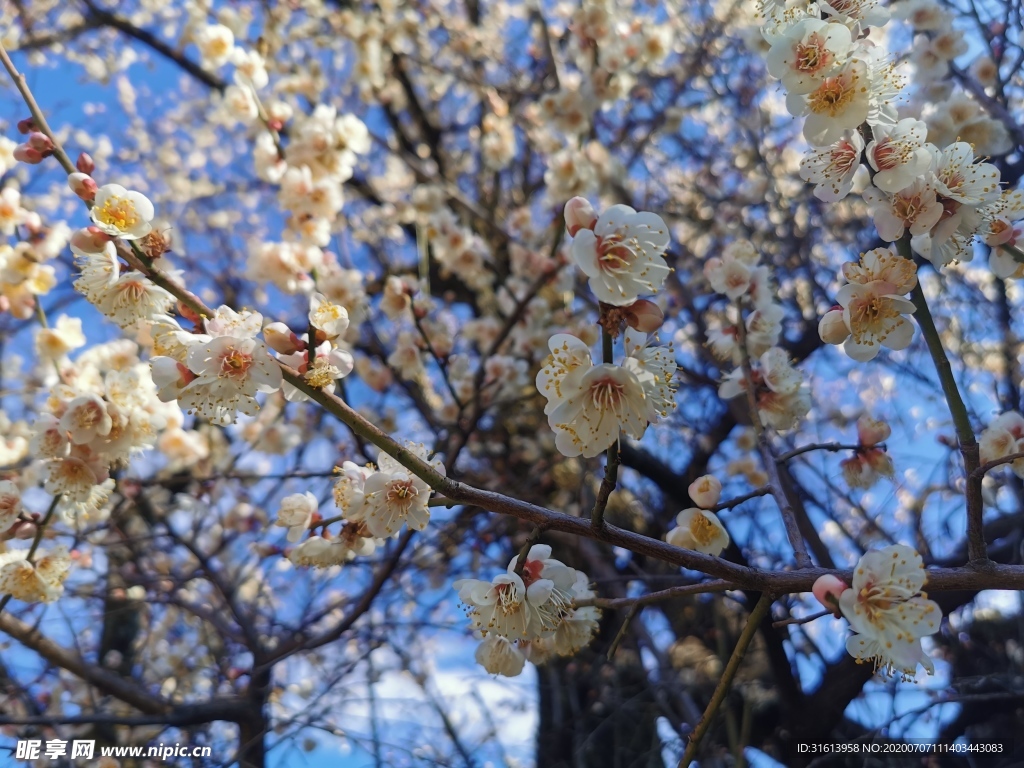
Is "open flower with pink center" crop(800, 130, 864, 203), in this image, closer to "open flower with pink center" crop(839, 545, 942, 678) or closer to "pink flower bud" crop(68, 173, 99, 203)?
"open flower with pink center" crop(839, 545, 942, 678)

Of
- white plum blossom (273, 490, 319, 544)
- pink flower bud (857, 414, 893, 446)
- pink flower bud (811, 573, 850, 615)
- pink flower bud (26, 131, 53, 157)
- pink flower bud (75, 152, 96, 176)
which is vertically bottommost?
pink flower bud (811, 573, 850, 615)

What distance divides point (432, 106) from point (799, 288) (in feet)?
10.4

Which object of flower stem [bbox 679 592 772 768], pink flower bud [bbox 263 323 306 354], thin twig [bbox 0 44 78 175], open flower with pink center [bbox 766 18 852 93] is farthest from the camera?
thin twig [bbox 0 44 78 175]

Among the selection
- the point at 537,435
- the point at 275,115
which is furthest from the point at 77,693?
the point at 275,115

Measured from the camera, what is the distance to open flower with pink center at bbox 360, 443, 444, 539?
1.20 meters

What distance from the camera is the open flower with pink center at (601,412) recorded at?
1018 mm

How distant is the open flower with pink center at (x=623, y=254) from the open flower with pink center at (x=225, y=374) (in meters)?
0.54

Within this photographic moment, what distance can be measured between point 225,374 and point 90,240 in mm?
380

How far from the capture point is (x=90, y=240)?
1.25m

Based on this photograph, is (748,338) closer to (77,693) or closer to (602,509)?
(602,509)

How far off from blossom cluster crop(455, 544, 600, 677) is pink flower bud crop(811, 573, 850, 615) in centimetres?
42

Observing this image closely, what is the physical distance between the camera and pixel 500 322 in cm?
369

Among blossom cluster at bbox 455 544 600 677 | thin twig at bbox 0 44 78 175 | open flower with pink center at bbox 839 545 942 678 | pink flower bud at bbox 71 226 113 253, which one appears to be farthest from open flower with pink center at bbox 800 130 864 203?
thin twig at bbox 0 44 78 175

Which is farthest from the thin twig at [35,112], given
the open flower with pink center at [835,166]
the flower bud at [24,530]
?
the open flower with pink center at [835,166]
